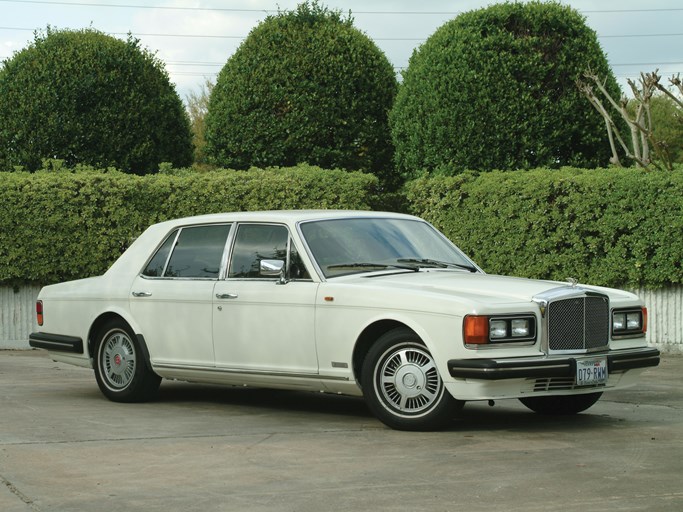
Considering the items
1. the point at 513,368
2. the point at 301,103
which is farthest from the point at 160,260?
the point at 301,103

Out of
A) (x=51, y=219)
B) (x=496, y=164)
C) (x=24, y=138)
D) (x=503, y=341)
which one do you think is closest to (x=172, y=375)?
(x=503, y=341)

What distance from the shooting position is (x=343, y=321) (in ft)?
30.1

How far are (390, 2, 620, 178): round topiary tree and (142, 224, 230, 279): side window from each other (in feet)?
26.0

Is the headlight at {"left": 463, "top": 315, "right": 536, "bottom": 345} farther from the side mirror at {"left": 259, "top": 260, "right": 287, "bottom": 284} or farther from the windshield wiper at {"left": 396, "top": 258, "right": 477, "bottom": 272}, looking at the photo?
the side mirror at {"left": 259, "top": 260, "right": 287, "bottom": 284}

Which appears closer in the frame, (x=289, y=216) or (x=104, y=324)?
(x=289, y=216)

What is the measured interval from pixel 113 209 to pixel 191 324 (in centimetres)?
757

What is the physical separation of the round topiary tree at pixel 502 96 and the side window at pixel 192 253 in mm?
7911

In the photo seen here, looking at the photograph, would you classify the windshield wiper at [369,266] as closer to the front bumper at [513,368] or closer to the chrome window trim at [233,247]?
the chrome window trim at [233,247]

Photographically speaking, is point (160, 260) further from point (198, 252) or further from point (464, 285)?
point (464, 285)

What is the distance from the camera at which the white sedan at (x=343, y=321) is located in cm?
858

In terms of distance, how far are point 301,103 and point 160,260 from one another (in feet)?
32.2

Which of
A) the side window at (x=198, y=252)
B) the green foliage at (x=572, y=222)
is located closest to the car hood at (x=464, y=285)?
the side window at (x=198, y=252)

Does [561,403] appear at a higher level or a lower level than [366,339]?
lower

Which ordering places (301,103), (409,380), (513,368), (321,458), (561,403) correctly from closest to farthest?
(321,458)
(513,368)
(409,380)
(561,403)
(301,103)
